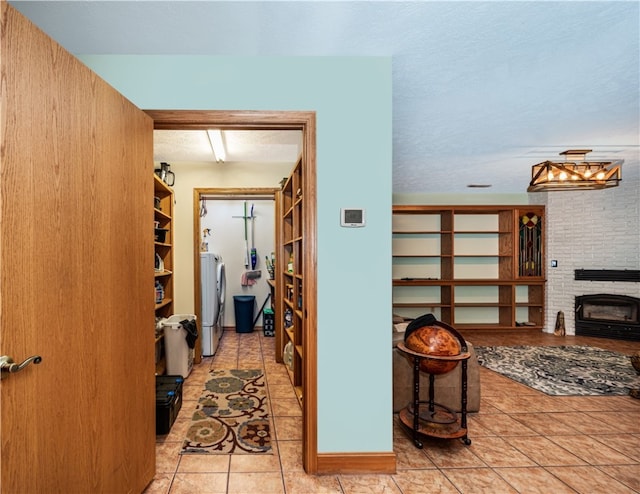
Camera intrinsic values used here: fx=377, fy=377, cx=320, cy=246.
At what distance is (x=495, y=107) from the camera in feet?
10.2

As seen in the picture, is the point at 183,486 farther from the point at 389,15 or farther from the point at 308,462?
the point at 389,15

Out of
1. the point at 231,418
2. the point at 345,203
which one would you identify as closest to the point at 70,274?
the point at 345,203

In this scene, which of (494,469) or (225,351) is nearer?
(494,469)

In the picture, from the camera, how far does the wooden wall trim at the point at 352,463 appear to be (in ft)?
7.19

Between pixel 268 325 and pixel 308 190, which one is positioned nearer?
pixel 308 190

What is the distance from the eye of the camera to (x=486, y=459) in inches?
95.4

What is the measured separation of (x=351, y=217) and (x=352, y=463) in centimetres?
143

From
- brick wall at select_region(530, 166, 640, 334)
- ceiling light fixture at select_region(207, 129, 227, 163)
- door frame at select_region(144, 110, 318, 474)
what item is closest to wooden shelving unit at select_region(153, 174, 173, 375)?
ceiling light fixture at select_region(207, 129, 227, 163)

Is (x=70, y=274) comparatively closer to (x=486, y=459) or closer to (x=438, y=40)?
(x=438, y=40)

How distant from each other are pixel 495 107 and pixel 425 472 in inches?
109

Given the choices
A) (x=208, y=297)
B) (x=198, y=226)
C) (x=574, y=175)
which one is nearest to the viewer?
(x=574, y=175)

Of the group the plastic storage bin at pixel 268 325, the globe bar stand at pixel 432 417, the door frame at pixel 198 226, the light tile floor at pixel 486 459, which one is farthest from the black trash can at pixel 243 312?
the globe bar stand at pixel 432 417

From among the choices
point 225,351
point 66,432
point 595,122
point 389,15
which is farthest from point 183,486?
point 595,122

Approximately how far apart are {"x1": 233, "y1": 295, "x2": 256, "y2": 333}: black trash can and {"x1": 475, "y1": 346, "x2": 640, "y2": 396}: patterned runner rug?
147 inches
